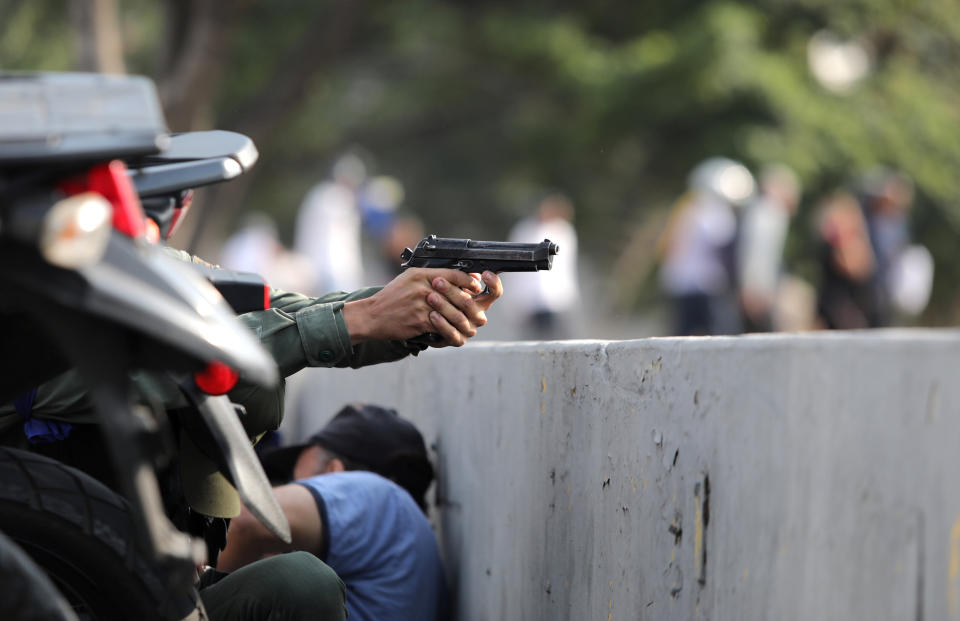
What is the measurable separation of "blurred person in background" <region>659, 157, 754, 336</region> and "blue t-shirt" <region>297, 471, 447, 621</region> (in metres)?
8.36

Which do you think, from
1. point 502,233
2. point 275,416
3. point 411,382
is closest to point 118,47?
point 411,382

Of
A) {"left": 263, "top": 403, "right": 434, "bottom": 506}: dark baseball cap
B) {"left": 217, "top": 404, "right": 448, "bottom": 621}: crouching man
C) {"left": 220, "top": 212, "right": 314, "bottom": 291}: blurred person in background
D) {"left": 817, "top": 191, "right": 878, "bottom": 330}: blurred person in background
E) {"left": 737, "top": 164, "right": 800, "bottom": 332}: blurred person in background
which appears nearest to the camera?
{"left": 217, "top": 404, "right": 448, "bottom": 621}: crouching man

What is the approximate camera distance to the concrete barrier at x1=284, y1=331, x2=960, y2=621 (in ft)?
6.88

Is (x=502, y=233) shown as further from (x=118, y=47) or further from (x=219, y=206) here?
(x=118, y=47)

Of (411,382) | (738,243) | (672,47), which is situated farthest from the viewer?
(672,47)

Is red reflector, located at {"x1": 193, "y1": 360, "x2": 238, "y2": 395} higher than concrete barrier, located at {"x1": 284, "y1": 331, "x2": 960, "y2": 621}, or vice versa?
red reflector, located at {"x1": 193, "y1": 360, "x2": 238, "y2": 395}

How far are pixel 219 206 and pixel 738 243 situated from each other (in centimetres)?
671

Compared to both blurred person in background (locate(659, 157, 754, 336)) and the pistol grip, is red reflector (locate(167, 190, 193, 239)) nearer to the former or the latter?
the pistol grip

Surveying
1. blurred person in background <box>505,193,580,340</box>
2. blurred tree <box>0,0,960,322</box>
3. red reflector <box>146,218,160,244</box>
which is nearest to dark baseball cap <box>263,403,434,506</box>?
red reflector <box>146,218,160,244</box>

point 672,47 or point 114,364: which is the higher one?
point 672,47

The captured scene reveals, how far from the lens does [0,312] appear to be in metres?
2.54

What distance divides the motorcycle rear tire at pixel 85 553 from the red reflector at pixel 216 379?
14.0 inches

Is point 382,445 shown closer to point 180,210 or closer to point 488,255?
point 488,255

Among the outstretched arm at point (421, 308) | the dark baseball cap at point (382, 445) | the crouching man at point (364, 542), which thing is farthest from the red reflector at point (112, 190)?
the dark baseball cap at point (382, 445)
